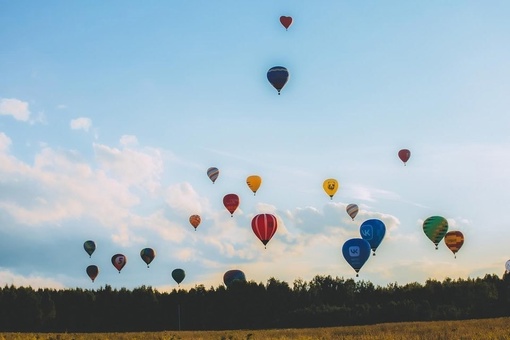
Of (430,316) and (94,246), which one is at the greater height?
(94,246)

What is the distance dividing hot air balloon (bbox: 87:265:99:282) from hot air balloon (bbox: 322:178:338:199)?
38.5 metres

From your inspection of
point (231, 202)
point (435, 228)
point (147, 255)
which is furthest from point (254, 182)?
point (147, 255)

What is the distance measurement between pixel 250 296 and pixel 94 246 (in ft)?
81.9

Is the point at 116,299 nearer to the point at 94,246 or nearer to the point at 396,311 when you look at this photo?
the point at 94,246

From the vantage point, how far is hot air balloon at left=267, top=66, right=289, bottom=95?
62469 mm

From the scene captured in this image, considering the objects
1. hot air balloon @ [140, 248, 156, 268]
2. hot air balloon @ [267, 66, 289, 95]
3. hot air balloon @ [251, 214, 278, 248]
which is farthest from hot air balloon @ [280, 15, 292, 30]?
hot air balloon @ [140, 248, 156, 268]

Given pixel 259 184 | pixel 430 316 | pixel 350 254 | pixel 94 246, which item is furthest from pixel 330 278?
pixel 350 254

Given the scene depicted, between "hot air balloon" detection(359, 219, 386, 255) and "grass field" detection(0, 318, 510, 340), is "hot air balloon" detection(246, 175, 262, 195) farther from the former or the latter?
"grass field" detection(0, 318, 510, 340)

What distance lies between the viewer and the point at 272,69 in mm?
63094

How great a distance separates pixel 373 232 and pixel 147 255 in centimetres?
3938

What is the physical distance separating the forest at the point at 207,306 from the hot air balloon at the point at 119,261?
14090mm

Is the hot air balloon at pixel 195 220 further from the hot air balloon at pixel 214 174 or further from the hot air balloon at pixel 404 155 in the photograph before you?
the hot air balloon at pixel 404 155

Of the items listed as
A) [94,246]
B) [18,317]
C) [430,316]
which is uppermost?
[94,246]

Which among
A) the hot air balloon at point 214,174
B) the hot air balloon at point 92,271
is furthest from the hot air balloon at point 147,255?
the hot air balloon at point 214,174
